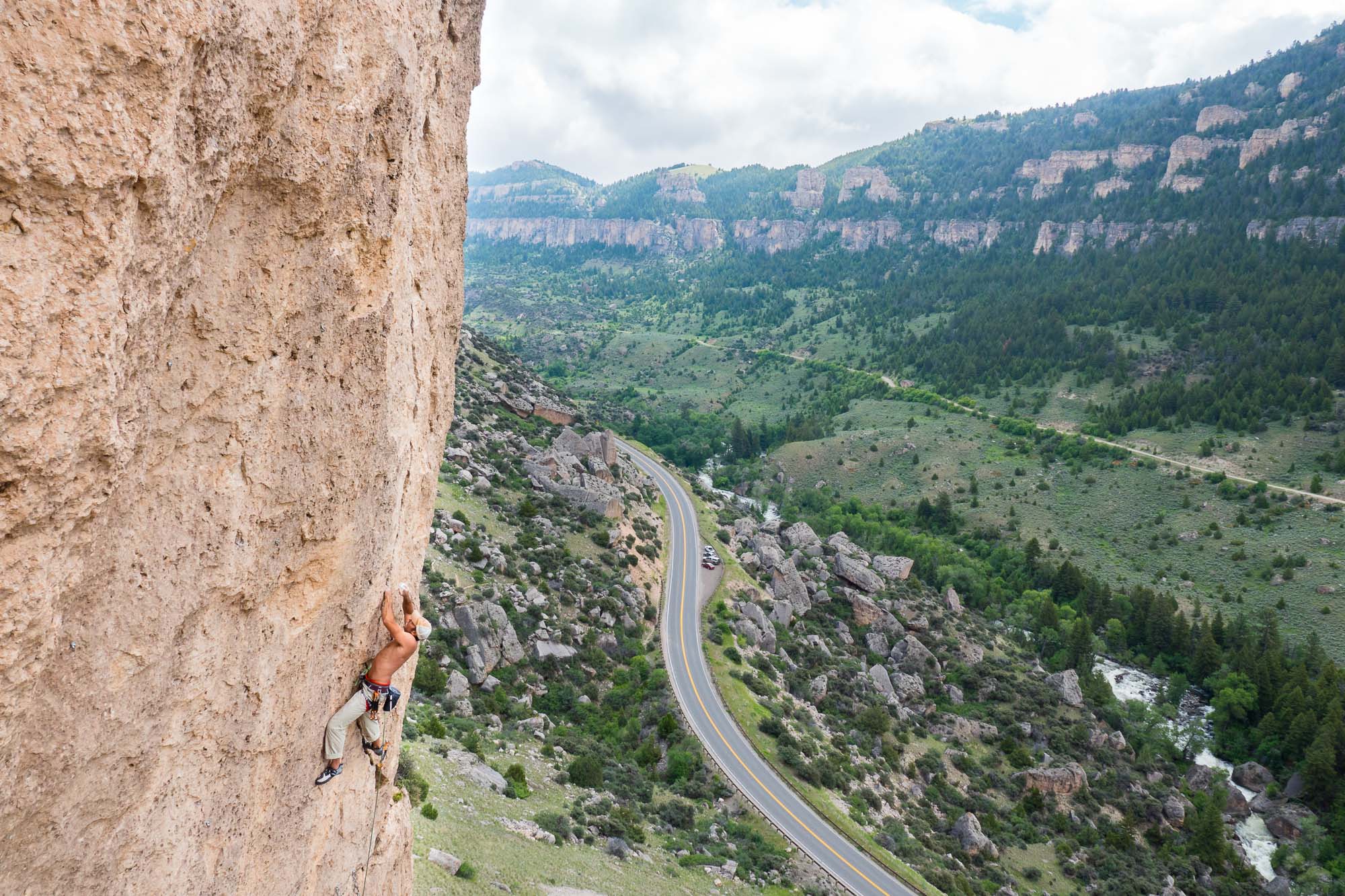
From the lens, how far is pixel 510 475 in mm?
51125

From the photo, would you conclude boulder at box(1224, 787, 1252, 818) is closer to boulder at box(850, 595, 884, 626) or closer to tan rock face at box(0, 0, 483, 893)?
boulder at box(850, 595, 884, 626)

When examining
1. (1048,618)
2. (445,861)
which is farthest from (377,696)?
(1048,618)

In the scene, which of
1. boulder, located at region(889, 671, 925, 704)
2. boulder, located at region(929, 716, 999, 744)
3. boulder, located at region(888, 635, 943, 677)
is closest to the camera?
boulder, located at region(929, 716, 999, 744)

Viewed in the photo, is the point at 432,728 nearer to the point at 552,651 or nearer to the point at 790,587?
the point at 552,651

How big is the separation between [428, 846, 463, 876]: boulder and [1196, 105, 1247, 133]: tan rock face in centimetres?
24676

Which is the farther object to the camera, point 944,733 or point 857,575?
point 857,575

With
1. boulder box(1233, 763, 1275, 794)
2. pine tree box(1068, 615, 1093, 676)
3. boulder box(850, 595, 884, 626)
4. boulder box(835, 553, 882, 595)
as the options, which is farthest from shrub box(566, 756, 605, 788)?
boulder box(1233, 763, 1275, 794)

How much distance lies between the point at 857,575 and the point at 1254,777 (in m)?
31.7

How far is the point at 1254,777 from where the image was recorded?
51031mm

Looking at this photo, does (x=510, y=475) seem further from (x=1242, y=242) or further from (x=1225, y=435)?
(x=1242, y=242)

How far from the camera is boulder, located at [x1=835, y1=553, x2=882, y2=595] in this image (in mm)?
59219

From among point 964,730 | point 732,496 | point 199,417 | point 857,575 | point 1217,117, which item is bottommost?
point 964,730

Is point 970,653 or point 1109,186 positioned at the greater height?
point 1109,186

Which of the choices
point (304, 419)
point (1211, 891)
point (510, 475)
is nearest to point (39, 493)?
point (304, 419)
